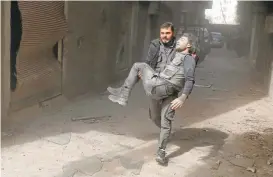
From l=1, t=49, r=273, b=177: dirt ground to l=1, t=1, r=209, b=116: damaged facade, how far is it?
323 millimetres

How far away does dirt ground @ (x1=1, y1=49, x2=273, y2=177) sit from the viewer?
4953 mm

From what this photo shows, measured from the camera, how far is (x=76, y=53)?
8320mm

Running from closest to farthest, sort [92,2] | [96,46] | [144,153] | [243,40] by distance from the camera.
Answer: [144,153] → [92,2] → [96,46] → [243,40]

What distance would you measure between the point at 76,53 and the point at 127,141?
3.00 m

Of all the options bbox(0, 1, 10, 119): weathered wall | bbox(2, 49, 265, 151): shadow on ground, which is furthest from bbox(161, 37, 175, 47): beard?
bbox(0, 1, 10, 119): weathered wall

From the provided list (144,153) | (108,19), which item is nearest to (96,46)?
(108,19)

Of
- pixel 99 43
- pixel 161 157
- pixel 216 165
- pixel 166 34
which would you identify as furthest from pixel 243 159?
pixel 99 43

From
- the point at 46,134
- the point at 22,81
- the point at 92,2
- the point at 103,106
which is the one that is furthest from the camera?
the point at 92,2

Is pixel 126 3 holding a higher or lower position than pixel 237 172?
higher

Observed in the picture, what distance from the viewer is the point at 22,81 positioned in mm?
6547

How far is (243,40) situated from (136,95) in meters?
18.7

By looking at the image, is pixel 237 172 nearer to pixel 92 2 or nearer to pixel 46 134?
pixel 46 134

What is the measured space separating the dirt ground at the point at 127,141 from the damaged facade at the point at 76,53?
0.32 metres

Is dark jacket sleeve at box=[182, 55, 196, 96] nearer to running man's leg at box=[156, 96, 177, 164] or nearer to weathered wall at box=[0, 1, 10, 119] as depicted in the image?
running man's leg at box=[156, 96, 177, 164]
